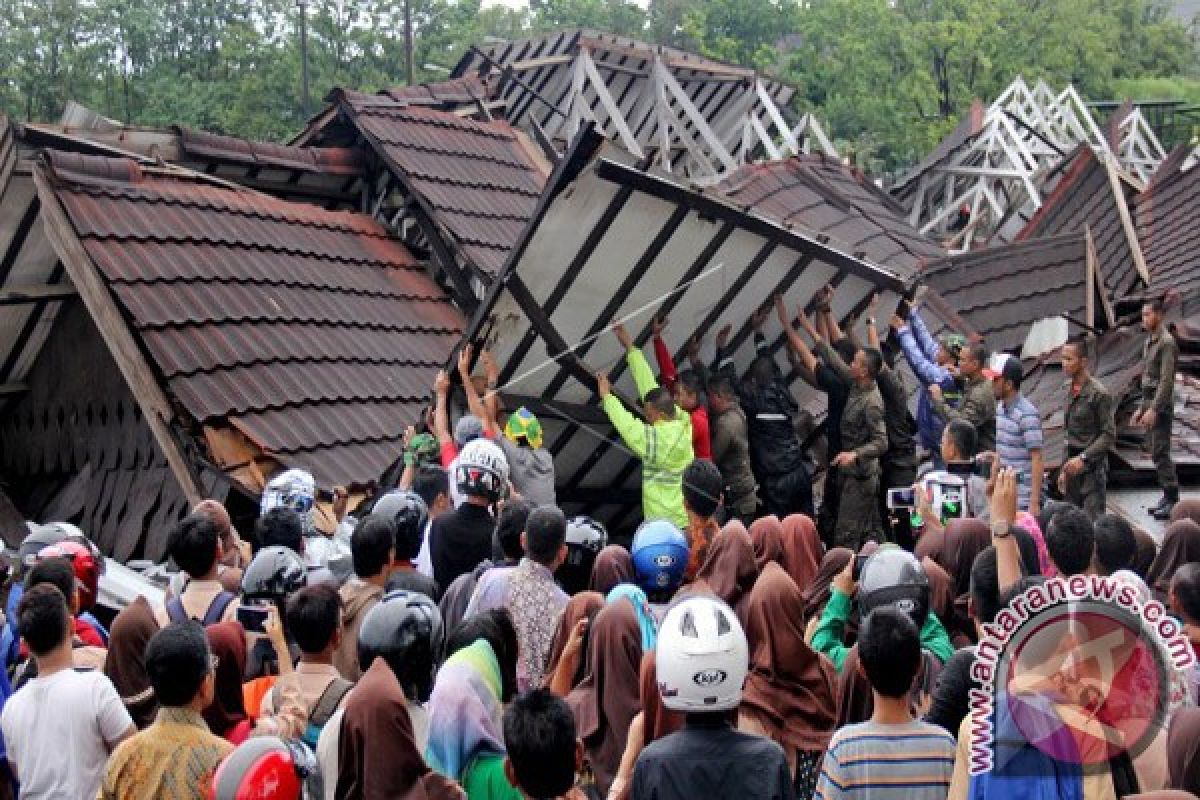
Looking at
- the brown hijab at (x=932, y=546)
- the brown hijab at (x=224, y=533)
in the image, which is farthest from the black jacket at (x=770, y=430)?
the brown hijab at (x=224, y=533)

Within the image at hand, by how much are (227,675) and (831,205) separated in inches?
534

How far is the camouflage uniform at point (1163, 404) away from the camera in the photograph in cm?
1102

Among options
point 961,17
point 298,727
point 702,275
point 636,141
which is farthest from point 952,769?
point 961,17

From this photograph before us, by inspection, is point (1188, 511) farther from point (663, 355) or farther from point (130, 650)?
point (130, 650)

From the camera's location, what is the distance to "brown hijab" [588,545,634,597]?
6.36 meters

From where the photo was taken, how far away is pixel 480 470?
710 cm

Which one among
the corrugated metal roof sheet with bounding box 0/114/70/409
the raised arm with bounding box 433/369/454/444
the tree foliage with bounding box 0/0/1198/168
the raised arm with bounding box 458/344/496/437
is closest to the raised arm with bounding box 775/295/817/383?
the raised arm with bounding box 458/344/496/437

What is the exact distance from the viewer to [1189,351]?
13758mm

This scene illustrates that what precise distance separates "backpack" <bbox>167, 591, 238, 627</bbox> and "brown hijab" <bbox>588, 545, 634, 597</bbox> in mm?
1533

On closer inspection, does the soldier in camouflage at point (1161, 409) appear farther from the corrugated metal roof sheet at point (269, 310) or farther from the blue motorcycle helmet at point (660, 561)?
the blue motorcycle helmet at point (660, 561)

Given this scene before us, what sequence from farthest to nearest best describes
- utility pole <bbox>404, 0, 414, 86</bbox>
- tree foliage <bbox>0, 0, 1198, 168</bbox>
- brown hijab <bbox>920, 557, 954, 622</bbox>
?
utility pole <bbox>404, 0, 414, 86</bbox> → tree foliage <bbox>0, 0, 1198, 168</bbox> → brown hijab <bbox>920, 557, 954, 622</bbox>

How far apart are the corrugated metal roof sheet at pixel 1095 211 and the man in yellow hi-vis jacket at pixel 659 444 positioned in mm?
10582

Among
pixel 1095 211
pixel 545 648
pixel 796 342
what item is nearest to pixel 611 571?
pixel 545 648

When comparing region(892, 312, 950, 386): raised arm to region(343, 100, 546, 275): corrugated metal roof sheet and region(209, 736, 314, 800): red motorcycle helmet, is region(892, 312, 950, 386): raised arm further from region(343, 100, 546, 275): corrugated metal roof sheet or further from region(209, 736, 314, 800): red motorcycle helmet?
region(209, 736, 314, 800): red motorcycle helmet
